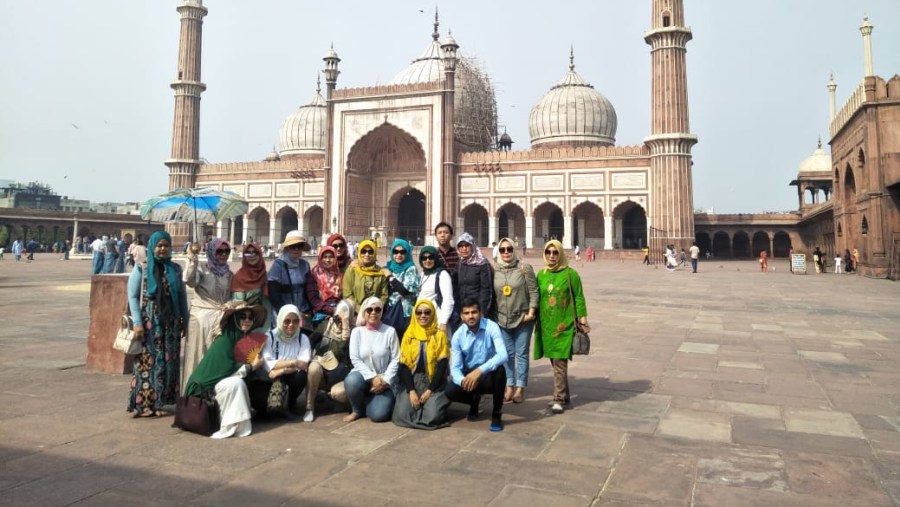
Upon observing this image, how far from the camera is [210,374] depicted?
3.51 m

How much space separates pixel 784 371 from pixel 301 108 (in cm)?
3917

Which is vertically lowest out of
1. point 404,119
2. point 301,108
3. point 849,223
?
point 849,223

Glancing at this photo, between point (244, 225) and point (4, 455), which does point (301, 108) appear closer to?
point (244, 225)

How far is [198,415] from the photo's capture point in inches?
134

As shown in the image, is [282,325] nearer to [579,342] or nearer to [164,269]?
[164,269]

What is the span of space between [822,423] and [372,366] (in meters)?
2.80

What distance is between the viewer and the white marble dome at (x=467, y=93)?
3497 cm

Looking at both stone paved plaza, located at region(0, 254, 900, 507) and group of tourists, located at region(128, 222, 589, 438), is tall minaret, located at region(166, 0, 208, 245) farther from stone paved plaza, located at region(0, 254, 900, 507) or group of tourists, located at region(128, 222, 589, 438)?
Answer: group of tourists, located at region(128, 222, 589, 438)

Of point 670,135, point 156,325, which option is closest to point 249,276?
point 156,325

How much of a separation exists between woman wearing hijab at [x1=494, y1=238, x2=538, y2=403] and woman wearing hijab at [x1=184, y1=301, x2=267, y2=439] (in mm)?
1682

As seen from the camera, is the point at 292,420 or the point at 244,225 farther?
the point at 244,225

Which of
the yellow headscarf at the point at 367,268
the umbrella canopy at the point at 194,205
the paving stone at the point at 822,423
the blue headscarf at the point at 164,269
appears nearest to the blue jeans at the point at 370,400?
the yellow headscarf at the point at 367,268

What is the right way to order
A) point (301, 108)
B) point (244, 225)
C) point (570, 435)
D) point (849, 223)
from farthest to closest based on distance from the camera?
point (301, 108) → point (244, 225) → point (849, 223) → point (570, 435)

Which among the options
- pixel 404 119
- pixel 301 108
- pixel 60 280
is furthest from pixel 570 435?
pixel 301 108
